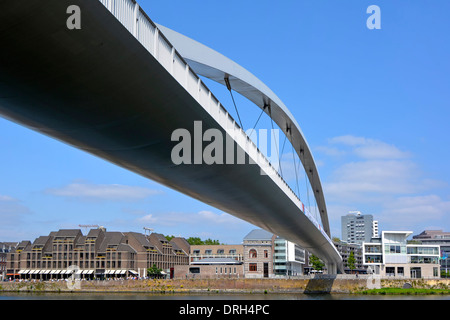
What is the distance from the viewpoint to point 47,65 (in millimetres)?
9234

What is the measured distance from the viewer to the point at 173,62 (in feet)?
39.6

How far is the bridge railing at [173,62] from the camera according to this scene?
9.32 metres

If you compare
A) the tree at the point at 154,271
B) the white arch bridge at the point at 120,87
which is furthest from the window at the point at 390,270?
the white arch bridge at the point at 120,87

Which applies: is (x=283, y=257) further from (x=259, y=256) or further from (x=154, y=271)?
(x=154, y=271)

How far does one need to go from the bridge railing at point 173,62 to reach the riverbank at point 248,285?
5049 cm

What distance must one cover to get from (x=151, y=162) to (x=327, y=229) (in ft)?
147

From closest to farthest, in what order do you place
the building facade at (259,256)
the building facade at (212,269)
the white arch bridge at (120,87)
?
the white arch bridge at (120,87)
the building facade at (212,269)
the building facade at (259,256)

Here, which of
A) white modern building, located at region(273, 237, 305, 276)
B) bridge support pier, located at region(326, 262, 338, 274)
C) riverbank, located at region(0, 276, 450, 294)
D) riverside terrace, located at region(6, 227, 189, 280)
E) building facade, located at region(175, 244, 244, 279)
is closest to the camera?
riverbank, located at region(0, 276, 450, 294)

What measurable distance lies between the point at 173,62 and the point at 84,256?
7800 cm

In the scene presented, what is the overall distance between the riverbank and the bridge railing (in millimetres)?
50491

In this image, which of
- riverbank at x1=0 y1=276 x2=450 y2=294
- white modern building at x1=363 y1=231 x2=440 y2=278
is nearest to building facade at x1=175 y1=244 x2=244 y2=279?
riverbank at x1=0 y1=276 x2=450 y2=294

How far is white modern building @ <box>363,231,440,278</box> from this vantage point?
7725 cm

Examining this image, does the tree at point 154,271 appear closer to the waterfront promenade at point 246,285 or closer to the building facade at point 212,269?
the building facade at point 212,269

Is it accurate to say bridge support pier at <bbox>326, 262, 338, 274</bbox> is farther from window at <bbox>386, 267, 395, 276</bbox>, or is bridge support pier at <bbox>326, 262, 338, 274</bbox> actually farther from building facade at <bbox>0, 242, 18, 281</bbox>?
building facade at <bbox>0, 242, 18, 281</bbox>
